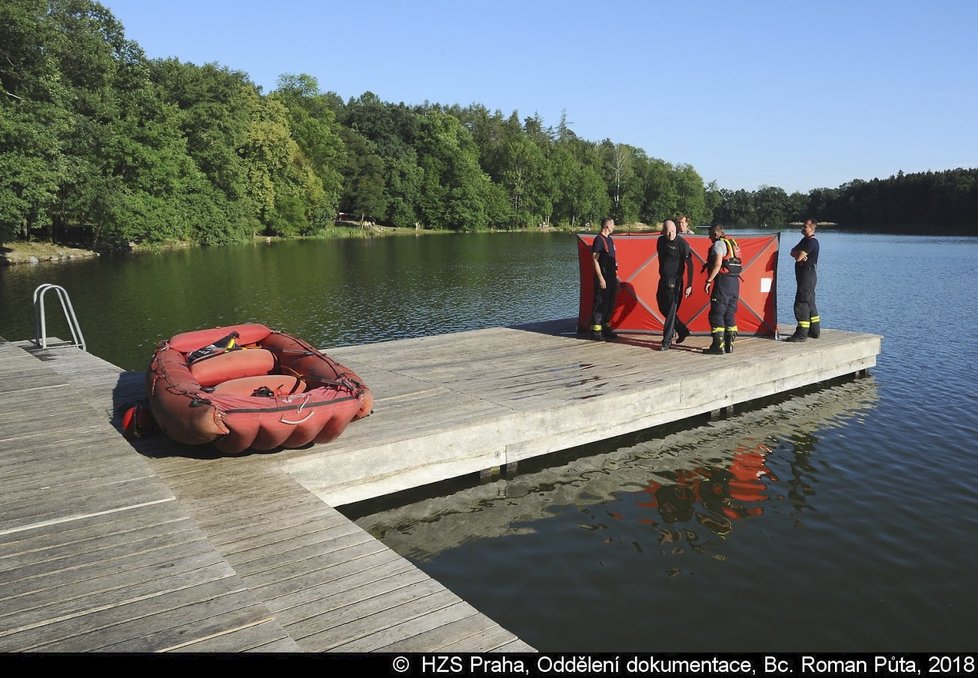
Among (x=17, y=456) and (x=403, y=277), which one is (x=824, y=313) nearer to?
(x=403, y=277)

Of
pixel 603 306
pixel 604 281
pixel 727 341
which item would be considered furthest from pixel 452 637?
pixel 603 306

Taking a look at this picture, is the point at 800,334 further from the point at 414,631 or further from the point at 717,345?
the point at 414,631

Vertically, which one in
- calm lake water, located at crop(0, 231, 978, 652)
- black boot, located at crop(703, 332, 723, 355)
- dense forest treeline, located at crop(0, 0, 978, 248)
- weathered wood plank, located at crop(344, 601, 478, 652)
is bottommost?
calm lake water, located at crop(0, 231, 978, 652)

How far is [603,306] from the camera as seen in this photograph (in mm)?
11805

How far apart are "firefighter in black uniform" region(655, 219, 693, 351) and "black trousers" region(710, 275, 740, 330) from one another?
55 centimetres

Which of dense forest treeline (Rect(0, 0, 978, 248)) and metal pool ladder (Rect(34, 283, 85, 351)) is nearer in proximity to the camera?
metal pool ladder (Rect(34, 283, 85, 351))

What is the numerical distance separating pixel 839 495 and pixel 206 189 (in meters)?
51.9

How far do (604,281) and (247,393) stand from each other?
6.33 m

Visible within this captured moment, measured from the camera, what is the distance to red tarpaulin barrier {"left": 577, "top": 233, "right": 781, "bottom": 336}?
11.4m

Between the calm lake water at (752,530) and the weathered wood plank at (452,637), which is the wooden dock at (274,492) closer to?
the weathered wood plank at (452,637)

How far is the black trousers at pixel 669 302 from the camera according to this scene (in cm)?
1064

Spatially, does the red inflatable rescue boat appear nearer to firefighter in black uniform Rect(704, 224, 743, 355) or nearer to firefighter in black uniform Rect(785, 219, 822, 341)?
firefighter in black uniform Rect(704, 224, 743, 355)

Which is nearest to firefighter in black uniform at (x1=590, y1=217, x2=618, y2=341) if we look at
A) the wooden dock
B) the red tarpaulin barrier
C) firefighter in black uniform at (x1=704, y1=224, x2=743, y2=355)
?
the red tarpaulin barrier

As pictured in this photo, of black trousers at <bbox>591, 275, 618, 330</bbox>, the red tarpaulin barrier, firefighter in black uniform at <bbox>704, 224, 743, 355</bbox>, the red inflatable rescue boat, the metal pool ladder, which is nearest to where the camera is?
the red inflatable rescue boat
